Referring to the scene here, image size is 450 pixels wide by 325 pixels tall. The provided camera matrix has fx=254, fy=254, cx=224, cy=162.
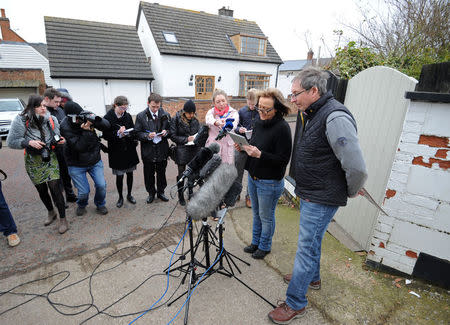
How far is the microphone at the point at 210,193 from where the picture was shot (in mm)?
2145

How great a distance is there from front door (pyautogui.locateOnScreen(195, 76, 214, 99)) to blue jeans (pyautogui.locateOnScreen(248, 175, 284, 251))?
16.5 metres

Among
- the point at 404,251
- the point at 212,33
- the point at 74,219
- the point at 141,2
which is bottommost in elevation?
the point at 74,219

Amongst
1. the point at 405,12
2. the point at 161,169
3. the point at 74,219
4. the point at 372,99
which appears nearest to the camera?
the point at 372,99

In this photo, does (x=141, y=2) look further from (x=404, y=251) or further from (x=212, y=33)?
(x=404, y=251)

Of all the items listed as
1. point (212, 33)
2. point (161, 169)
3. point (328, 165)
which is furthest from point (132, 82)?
point (328, 165)

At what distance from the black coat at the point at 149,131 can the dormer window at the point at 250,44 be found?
1720 cm

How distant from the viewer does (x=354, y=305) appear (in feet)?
8.41

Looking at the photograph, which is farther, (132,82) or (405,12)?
(132,82)

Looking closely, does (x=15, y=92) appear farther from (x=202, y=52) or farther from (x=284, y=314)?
(x=284, y=314)

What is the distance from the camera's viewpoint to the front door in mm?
18453

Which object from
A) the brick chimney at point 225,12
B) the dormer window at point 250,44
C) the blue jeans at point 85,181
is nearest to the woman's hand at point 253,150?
the blue jeans at point 85,181

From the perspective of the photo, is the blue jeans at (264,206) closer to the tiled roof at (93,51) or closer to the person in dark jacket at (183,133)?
the person in dark jacket at (183,133)

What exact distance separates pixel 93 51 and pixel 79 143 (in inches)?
605

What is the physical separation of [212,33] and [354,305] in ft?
67.8
